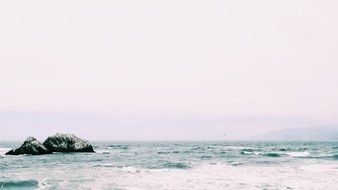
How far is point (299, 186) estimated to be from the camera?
1066 inches

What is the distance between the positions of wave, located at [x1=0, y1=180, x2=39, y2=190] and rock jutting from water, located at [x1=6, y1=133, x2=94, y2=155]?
35707mm

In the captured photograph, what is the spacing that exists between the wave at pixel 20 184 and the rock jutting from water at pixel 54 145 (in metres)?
35.7

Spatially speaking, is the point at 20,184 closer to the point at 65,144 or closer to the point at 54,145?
the point at 54,145

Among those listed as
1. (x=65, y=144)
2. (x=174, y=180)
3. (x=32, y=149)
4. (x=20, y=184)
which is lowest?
(x=20, y=184)

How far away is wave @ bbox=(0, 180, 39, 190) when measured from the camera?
88.8 ft

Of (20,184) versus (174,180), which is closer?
(20,184)

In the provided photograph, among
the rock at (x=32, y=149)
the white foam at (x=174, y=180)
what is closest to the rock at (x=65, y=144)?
the rock at (x=32, y=149)

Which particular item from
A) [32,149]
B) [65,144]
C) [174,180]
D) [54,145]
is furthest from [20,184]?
[65,144]

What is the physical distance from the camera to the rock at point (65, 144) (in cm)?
6675

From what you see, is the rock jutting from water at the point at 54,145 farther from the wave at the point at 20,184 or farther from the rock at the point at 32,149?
the wave at the point at 20,184

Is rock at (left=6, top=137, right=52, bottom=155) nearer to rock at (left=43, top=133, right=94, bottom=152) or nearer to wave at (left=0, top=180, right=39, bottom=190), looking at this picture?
rock at (left=43, top=133, right=94, bottom=152)

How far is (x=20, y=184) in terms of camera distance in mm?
28250

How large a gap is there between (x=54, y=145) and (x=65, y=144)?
5.84 feet

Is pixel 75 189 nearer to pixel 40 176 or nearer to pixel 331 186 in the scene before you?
pixel 40 176
